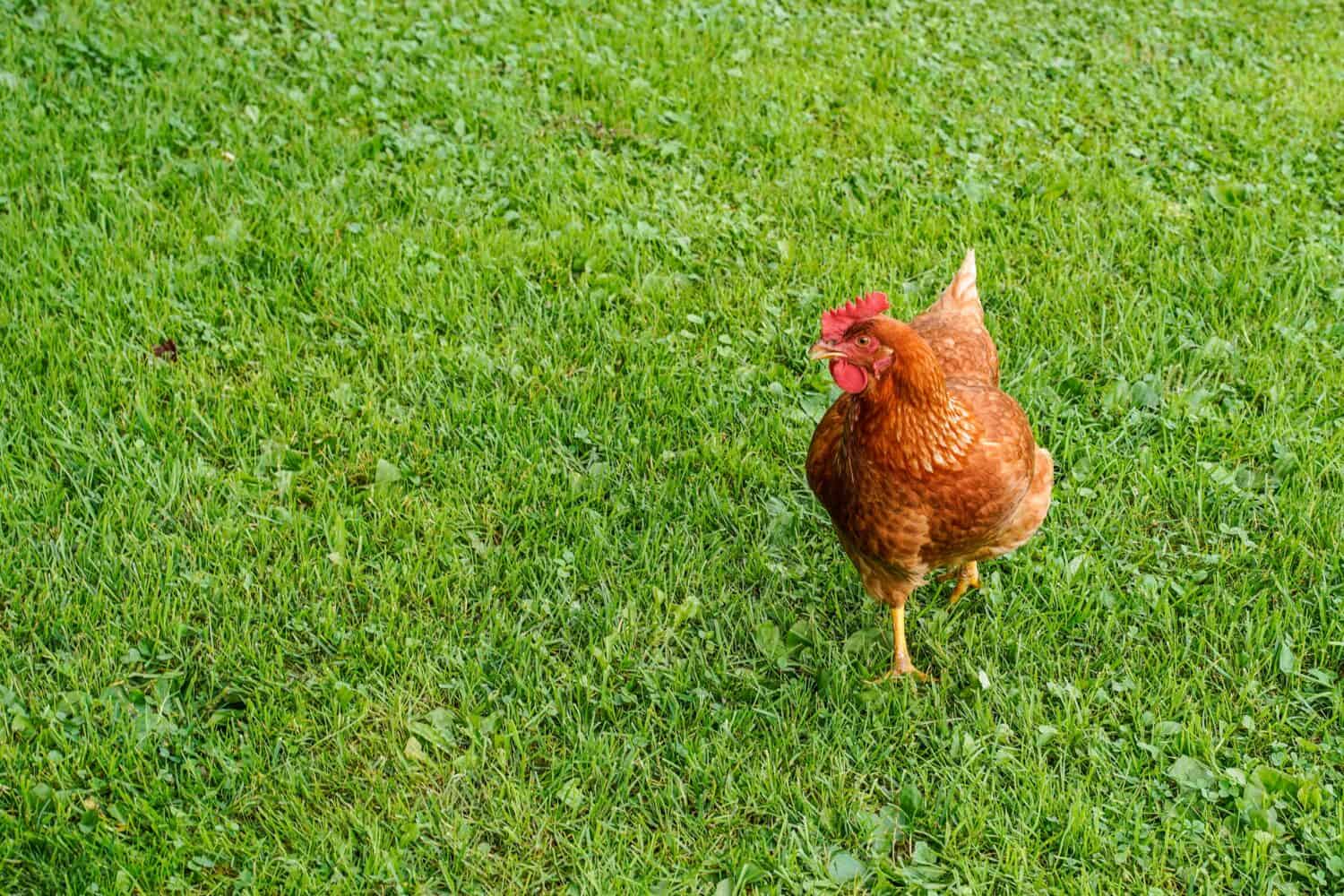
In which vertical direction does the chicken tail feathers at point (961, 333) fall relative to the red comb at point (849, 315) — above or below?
below

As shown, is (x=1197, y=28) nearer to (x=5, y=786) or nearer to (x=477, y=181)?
(x=477, y=181)

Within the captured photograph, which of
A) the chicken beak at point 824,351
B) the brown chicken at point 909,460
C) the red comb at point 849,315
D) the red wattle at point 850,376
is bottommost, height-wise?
the brown chicken at point 909,460

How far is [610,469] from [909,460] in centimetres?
145

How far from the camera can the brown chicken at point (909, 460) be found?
123 inches

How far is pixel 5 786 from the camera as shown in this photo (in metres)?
3.15

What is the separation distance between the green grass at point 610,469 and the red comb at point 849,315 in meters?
1.09

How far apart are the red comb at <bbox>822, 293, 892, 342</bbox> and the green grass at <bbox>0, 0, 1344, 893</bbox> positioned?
1090mm

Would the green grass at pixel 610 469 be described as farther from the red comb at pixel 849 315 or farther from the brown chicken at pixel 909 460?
the red comb at pixel 849 315

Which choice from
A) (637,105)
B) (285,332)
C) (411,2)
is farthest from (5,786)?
(411,2)

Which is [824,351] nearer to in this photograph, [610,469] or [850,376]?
[850,376]

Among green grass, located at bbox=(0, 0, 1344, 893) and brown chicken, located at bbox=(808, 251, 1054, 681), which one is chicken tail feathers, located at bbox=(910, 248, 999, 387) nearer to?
brown chicken, located at bbox=(808, 251, 1054, 681)

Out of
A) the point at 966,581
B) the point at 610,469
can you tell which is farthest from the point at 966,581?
the point at 610,469

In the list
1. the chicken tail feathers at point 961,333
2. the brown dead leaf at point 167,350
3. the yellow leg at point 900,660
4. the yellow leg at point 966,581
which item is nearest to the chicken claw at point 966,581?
the yellow leg at point 966,581

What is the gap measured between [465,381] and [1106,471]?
98.0 inches
